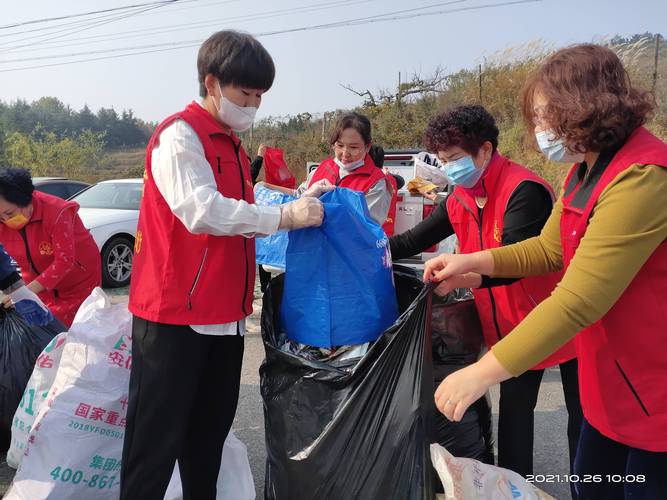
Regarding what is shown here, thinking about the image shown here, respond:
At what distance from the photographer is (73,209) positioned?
9.19ft

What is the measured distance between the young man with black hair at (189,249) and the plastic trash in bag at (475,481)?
0.75 m

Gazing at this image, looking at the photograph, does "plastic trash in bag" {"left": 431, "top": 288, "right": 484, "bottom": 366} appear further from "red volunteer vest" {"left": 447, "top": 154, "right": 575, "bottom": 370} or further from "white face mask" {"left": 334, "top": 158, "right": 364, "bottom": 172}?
"white face mask" {"left": 334, "top": 158, "right": 364, "bottom": 172}

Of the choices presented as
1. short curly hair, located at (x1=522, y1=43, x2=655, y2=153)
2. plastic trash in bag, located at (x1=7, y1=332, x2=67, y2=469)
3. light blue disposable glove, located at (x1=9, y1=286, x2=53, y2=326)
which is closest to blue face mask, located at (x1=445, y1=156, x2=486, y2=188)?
short curly hair, located at (x1=522, y1=43, x2=655, y2=153)

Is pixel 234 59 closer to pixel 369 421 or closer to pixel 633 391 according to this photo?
pixel 369 421

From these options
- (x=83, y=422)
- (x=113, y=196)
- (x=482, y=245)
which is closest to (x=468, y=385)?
(x=482, y=245)

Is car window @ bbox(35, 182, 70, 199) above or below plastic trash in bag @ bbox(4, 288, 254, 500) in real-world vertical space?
above

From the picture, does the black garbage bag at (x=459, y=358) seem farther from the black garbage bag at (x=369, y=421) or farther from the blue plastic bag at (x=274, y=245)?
the blue plastic bag at (x=274, y=245)

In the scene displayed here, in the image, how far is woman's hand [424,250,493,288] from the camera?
1616 millimetres

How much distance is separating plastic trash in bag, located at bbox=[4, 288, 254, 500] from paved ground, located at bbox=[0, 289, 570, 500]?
1.81ft

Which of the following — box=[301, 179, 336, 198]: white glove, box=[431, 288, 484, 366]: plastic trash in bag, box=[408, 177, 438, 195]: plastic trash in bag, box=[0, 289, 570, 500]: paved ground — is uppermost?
box=[301, 179, 336, 198]: white glove

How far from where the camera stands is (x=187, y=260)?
1.54 metres

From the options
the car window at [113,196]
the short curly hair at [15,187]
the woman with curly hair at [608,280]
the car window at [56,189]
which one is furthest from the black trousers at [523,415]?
the car window at [56,189]

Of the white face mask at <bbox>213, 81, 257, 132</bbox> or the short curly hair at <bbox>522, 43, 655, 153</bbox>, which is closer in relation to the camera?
the short curly hair at <bbox>522, 43, 655, 153</bbox>

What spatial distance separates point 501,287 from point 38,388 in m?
1.97
